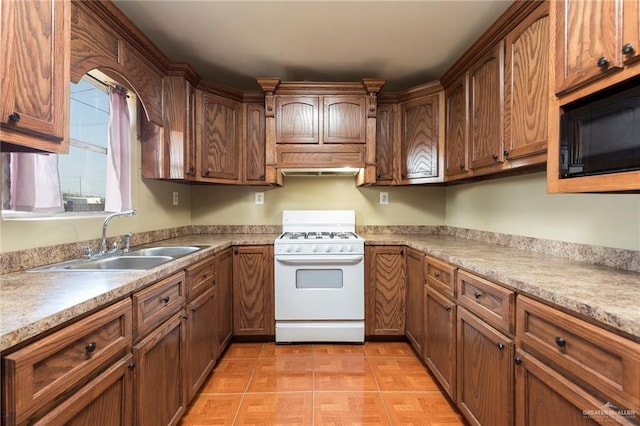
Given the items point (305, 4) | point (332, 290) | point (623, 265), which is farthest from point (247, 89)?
point (623, 265)

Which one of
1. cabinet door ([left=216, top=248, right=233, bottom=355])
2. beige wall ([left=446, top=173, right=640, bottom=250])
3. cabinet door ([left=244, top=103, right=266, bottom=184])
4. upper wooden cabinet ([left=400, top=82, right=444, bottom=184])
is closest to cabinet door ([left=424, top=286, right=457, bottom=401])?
beige wall ([left=446, top=173, right=640, bottom=250])

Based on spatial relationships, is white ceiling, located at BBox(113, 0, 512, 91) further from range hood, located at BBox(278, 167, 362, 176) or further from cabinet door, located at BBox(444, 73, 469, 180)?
range hood, located at BBox(278, 167, 362, 176)

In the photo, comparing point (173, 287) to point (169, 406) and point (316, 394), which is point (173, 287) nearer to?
point (169, 406)

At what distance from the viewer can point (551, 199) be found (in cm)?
162

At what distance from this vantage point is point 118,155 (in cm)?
191

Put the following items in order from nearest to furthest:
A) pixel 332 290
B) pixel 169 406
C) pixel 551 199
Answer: pixel 169 406
pixel 551 199
pixel 332 290

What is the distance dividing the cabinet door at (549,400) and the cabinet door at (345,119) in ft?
6.23

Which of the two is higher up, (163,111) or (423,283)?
(163,111)

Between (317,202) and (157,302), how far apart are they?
6.06 feet

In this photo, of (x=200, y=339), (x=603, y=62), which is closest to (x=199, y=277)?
(x=200, y=339)

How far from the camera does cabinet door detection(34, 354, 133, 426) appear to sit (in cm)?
78

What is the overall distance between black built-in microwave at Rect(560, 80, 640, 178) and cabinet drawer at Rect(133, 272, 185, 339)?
1683 millimetres

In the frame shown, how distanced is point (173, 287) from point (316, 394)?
3.57 ft

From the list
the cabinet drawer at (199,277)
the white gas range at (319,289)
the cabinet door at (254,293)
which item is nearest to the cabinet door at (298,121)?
the white gas range at (319,289)
